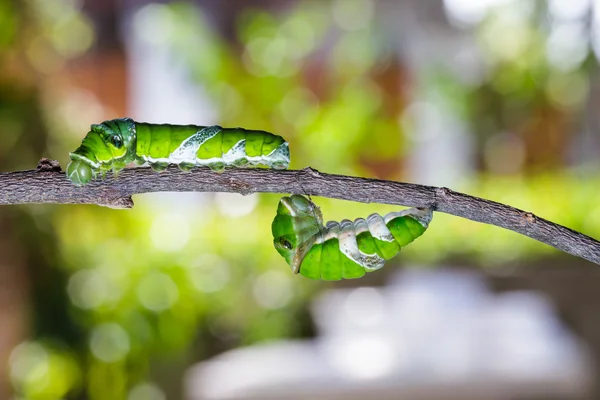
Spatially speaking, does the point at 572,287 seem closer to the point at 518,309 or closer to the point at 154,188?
the point at 518,309

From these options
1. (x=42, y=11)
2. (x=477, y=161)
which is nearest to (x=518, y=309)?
(x=42, y=11)

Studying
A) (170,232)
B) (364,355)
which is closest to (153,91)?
(170,232)

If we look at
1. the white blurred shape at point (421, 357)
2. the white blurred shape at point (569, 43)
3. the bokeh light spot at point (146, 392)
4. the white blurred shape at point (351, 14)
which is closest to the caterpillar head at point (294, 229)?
the white blurred shape at point (421, 357)

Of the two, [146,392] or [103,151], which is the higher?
[103,151]

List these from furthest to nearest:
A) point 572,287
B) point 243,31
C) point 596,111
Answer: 1. point 596,111
2. point 243,31
3. point 572,287

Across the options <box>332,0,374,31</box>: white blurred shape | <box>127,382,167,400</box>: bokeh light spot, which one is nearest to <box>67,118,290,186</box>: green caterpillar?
<box>127,382,167,400</box>: bokeh light spot

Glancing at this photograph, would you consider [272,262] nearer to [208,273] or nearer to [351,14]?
[208,273]

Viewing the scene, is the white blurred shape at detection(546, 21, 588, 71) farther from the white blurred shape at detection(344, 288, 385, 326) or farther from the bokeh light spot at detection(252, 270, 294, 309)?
the bokeh light spot at detection(252, 270, 294, 309)
